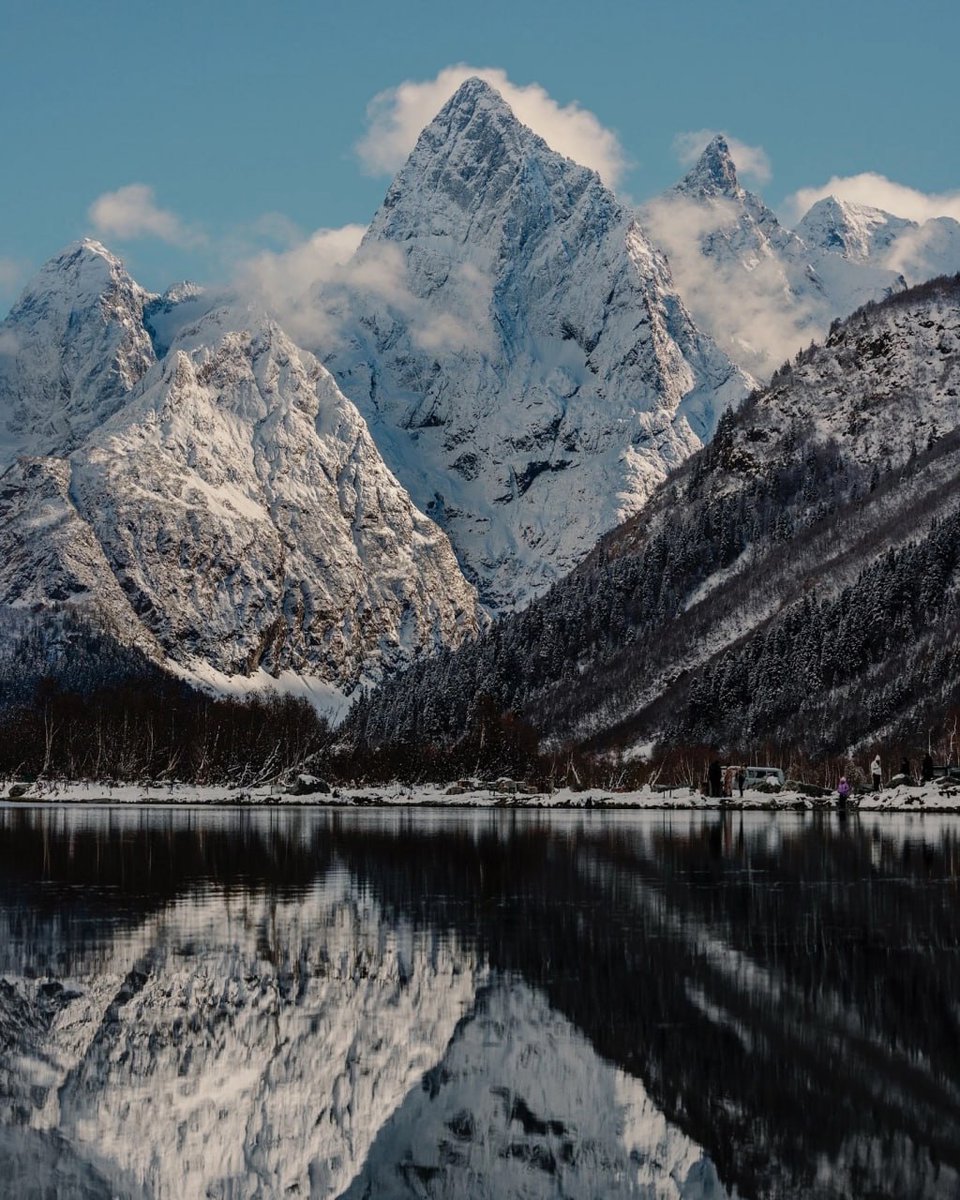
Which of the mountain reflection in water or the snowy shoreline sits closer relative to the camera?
the mountain reflection in water

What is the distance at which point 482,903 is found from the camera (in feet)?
185

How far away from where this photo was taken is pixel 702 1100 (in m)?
27.9

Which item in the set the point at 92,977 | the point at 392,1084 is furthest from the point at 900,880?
the point at 392,1084

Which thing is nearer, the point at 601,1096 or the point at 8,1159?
the point at 8,1159

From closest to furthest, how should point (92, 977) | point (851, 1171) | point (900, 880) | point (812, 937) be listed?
point (851, 1171)
point (92, 977)
point (812, 937)
point (900, 880)

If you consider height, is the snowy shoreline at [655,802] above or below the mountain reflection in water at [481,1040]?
above

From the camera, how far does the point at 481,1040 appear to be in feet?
107

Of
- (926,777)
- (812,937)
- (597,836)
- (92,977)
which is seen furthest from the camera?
(926,777)

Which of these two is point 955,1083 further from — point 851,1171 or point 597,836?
point 597,836

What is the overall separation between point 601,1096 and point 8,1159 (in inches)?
370

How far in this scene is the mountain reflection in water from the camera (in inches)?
981

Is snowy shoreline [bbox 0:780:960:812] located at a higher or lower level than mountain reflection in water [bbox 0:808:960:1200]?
higher

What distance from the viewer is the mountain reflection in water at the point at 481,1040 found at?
24906mm

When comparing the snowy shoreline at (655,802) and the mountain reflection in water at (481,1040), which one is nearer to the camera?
the mountain reflection in water at (481,1040)
